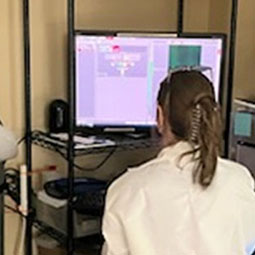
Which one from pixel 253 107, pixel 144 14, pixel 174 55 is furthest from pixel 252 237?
pixel 144 14

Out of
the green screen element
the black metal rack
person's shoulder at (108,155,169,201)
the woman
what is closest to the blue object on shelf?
the black metal rack

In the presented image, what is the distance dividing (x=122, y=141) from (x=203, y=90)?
1.03 metres

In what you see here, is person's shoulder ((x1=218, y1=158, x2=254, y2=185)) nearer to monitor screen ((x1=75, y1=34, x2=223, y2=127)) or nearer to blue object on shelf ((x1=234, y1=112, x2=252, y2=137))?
blue object on shelf ((x1=234, y1=112, x2=252, y2=137))

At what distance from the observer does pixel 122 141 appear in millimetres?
2682

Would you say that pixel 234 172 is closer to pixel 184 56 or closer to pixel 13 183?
pixel 184 56

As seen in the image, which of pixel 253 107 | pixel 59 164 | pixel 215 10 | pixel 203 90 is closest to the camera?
pixel 203 90

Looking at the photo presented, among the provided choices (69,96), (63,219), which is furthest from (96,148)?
(63,219)

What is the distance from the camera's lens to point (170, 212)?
1617mm

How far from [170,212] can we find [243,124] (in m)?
1.07

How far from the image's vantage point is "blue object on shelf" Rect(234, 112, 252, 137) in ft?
8.39

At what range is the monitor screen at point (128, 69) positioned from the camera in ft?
Result: 8.78

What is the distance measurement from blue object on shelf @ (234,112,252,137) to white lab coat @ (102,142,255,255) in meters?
0.88

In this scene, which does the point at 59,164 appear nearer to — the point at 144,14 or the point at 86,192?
the point at 86,192

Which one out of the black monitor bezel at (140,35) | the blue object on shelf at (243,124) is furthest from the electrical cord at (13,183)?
the blue object on shelf at (243,124)
